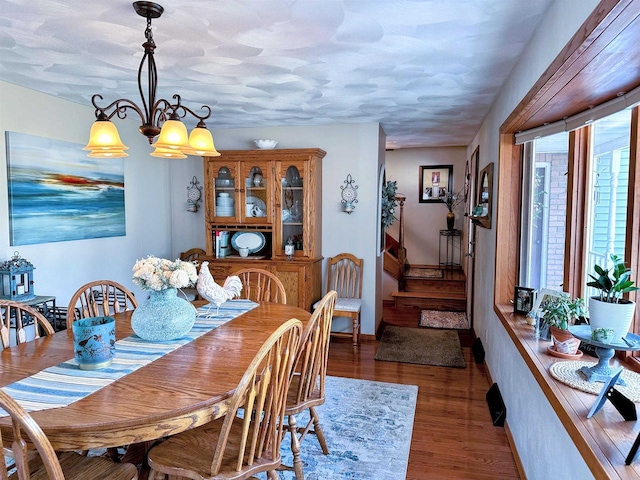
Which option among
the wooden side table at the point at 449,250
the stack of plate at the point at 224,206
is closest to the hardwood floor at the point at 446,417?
the stack of plate at the point at 224,206

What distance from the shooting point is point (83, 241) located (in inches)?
152

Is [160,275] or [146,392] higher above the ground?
[160,275]

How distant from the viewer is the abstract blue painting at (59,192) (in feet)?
10.5

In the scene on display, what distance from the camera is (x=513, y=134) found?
2975mm

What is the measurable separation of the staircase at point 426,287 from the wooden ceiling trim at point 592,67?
160 inches

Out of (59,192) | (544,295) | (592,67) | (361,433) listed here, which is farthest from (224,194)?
(592,67)

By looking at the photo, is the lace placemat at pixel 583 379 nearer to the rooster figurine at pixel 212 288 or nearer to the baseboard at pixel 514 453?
the baseboard at pixel 514 453

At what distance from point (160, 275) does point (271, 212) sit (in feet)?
8.32

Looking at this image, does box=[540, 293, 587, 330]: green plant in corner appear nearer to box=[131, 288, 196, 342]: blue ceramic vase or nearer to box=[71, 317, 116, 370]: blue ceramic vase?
box=[131, 288, 196, 342]: blue ceramic vase

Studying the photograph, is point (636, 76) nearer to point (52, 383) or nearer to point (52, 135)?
point (52, 383)

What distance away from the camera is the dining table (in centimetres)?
130

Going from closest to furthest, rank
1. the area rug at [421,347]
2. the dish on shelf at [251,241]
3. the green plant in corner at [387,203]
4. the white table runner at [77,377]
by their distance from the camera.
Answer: the white table runner at [77,377], the area rug at [421,347], the dish on shelf at [251,241], the green plant in corner at [387,203]

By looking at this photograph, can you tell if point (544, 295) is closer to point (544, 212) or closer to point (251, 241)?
point (544, 212)

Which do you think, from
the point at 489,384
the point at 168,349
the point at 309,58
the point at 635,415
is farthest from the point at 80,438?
the point at 489,384
